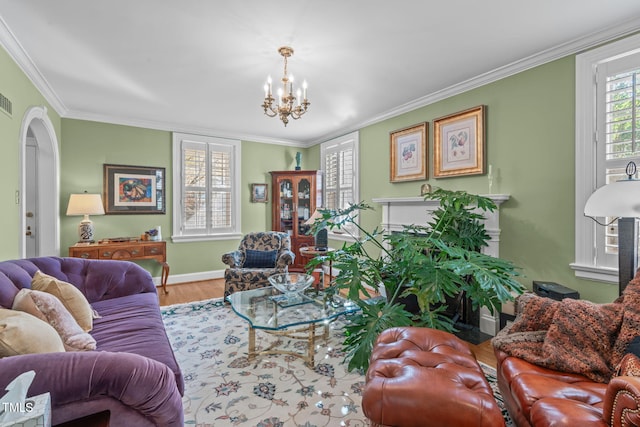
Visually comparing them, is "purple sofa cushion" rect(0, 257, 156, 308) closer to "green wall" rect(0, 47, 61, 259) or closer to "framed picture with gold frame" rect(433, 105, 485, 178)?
"green wall" rect(0, 47, 61, 259)

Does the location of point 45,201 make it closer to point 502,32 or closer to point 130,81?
point 130,81

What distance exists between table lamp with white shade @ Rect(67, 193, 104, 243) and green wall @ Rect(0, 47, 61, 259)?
3.69 feet

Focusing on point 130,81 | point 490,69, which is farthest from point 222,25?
point 490,69

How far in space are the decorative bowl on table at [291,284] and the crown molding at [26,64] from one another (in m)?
2.75

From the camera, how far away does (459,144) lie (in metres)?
3.32

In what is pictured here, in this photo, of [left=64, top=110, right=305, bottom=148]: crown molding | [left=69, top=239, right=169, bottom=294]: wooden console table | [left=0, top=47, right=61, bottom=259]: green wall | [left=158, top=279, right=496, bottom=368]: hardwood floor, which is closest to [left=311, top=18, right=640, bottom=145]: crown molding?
[left=64, top=110, right=305, bottom=148]: crown molding

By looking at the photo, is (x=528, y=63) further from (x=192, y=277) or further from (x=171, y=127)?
(x=192, y=277)

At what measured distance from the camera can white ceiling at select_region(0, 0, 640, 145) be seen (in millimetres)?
2033

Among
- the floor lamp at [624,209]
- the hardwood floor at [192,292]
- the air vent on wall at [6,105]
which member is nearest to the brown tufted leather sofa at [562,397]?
the floor lamp at [624,209]

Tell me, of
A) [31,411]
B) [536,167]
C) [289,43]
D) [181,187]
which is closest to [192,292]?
[181,187]

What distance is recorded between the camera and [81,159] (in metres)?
4.22

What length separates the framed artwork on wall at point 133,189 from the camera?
4.40 meters

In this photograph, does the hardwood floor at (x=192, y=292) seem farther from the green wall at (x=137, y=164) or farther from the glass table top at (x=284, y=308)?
the glass table top at (x=284, y=308)

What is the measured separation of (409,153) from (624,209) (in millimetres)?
2356
